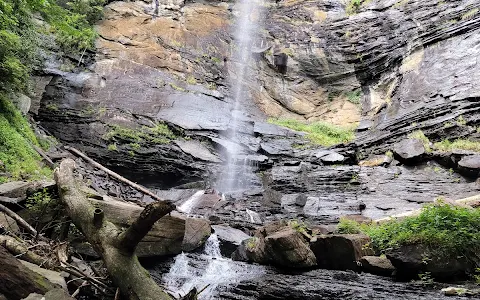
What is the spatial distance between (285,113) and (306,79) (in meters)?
2.82

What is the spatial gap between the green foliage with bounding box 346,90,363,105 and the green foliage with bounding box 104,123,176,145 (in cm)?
1107

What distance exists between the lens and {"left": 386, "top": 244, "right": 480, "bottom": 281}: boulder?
5652 mm

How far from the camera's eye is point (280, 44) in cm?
2325

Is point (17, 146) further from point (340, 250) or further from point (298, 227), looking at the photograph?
point (340, 250)

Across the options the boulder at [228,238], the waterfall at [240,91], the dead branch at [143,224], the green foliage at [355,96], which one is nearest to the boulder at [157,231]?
the boulder at [228,238]

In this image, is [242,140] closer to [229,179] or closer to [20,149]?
[229,179]

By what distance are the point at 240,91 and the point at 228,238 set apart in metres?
12.7

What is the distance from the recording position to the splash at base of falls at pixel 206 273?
634 cm

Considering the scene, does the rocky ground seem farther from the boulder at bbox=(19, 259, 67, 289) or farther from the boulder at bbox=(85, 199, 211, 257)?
the boulder at bbox=(19, 259, 67, 289)

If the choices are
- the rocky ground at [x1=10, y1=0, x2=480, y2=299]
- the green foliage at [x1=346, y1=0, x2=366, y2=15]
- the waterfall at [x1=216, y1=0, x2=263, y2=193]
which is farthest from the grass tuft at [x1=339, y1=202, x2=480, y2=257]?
the green foliage at [x1=346, y1=0, x2=366, y2=15]

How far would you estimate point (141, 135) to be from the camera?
14.9 m

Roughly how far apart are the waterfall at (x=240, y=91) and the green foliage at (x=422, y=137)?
6562 millimetres

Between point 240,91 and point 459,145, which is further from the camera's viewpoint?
point 240,91

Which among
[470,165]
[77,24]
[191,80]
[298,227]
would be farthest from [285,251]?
[77,24]
